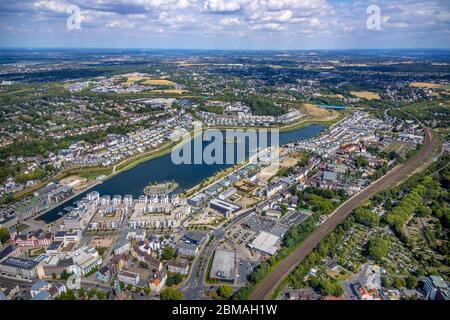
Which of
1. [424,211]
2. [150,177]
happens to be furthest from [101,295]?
[424,211]

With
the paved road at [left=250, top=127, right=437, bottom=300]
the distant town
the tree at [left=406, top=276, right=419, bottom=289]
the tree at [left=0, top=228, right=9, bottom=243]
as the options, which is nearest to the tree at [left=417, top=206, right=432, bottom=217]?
the distant town

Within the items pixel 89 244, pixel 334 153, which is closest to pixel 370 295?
pixel 89 244

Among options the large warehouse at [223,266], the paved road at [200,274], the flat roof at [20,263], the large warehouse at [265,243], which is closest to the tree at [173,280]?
the paved road at [200,274]

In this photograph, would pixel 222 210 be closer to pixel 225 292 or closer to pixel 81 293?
pixel 225 292

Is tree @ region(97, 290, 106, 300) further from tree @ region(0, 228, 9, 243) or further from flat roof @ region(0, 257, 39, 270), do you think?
tree @ region(0, 228, 9, 243)

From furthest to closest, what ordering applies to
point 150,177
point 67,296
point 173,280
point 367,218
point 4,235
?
point 150,177
point 367,218
point 4,235
point 173,280
point 67,296

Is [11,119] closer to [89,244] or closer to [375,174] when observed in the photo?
[89,244]
